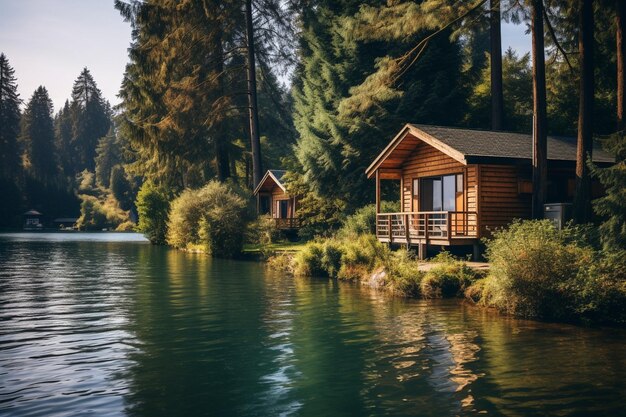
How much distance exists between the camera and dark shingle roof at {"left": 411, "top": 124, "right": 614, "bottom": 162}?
75.8 ft

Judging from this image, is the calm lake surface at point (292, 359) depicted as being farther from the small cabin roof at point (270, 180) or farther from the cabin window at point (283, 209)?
the cabin window at point (283, 209)

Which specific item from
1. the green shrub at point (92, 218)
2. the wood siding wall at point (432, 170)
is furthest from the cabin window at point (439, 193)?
the green shrub at point (92, 218)

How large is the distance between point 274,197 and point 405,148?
79.7 feet

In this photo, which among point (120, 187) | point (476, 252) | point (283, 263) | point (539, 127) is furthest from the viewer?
point (120, 187)

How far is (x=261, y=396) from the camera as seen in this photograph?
8.91 m

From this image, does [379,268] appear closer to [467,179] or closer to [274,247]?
[467,179]

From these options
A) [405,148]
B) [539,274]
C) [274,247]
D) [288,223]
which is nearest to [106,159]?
[288,223]

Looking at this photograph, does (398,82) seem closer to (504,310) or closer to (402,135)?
(402,135)

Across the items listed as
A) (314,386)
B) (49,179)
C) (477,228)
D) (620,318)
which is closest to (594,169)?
(620,318)

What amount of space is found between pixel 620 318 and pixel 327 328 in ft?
22.9

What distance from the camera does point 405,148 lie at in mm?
27562

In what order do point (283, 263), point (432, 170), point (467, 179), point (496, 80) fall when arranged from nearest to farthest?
point (467, 179) < point (432, 170) < point (283, 263) < point (496, 80)

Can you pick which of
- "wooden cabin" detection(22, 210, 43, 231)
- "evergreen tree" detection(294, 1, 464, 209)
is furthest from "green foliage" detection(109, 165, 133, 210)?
"evergreen tree" detection(294, 1, 464, 209)

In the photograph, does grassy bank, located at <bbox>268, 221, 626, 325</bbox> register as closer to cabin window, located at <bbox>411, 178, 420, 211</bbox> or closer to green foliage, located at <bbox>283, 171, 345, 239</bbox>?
cabin window, located at <bbox>411, 178, 420, 211</bbox>
